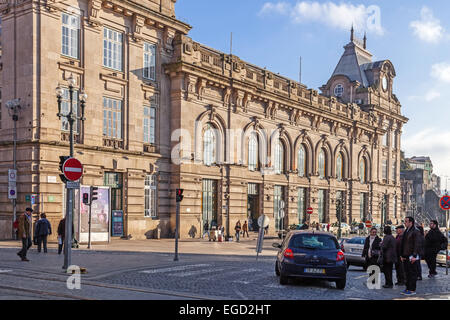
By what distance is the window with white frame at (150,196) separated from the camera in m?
33.8

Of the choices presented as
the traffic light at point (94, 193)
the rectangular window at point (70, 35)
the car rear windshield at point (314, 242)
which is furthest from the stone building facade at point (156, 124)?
the car rear windshield at point (314, 242)

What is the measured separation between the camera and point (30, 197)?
26297 mm

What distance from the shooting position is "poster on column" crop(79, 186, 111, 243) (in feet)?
84.4

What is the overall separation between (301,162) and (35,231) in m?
32.8

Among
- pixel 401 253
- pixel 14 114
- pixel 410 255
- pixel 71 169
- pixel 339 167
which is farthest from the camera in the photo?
pixel 339 167

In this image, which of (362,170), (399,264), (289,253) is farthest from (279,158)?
(289,253)

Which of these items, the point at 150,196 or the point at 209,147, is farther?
the point at 209,147

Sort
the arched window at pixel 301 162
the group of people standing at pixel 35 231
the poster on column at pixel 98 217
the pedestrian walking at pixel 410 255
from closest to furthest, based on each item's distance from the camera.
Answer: the pedestrian walking at pixel 410 255, the group of people standing at pixel 35 231, the poster on column at pixel 98 217, the arched window at pixel 301 162

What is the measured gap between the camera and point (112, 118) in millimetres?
31594

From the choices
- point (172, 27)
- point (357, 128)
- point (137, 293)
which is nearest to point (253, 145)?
point (172, 27)

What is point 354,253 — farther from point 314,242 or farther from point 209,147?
point 209,147

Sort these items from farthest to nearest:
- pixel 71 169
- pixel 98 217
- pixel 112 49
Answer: pixel 112 49 → pixel 98 217 → pixel 71 169

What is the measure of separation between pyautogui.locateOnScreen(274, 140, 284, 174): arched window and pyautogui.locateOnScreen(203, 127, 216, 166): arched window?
361 inches

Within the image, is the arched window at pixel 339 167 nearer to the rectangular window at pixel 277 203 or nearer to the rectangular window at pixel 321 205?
the rectangular window at pixel 321 205
